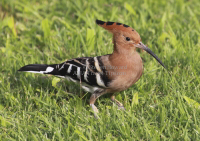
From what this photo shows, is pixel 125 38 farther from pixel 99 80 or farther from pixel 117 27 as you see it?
A: pixel 99 80

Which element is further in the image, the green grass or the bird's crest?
the bird's crest

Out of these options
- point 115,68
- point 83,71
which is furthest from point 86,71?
point 115,68

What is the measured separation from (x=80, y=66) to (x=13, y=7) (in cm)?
268

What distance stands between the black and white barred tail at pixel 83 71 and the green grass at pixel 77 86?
16 centimetres

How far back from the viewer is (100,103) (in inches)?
138

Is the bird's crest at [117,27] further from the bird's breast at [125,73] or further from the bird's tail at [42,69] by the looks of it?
the bird's tail at [42,69]

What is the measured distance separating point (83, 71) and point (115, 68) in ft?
1.42

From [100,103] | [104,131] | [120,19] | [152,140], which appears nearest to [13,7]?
[120,19]

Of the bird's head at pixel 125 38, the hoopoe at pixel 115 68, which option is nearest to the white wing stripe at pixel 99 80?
the hoopoe at pixel 115 68

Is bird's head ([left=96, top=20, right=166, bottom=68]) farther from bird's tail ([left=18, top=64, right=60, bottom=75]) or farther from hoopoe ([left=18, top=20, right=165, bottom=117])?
bird's tail ([left=18, top=64, right=60, bottom=75])

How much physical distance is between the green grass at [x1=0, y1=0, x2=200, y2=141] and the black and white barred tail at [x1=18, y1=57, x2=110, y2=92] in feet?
0.53

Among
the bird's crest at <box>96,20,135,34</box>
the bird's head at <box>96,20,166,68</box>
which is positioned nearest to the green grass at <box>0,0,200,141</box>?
the bird's head at <box>96,20,166,68</box>

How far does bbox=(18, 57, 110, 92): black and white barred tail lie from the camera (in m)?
3.38

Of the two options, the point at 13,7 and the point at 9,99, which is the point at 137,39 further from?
the point at 13,7
